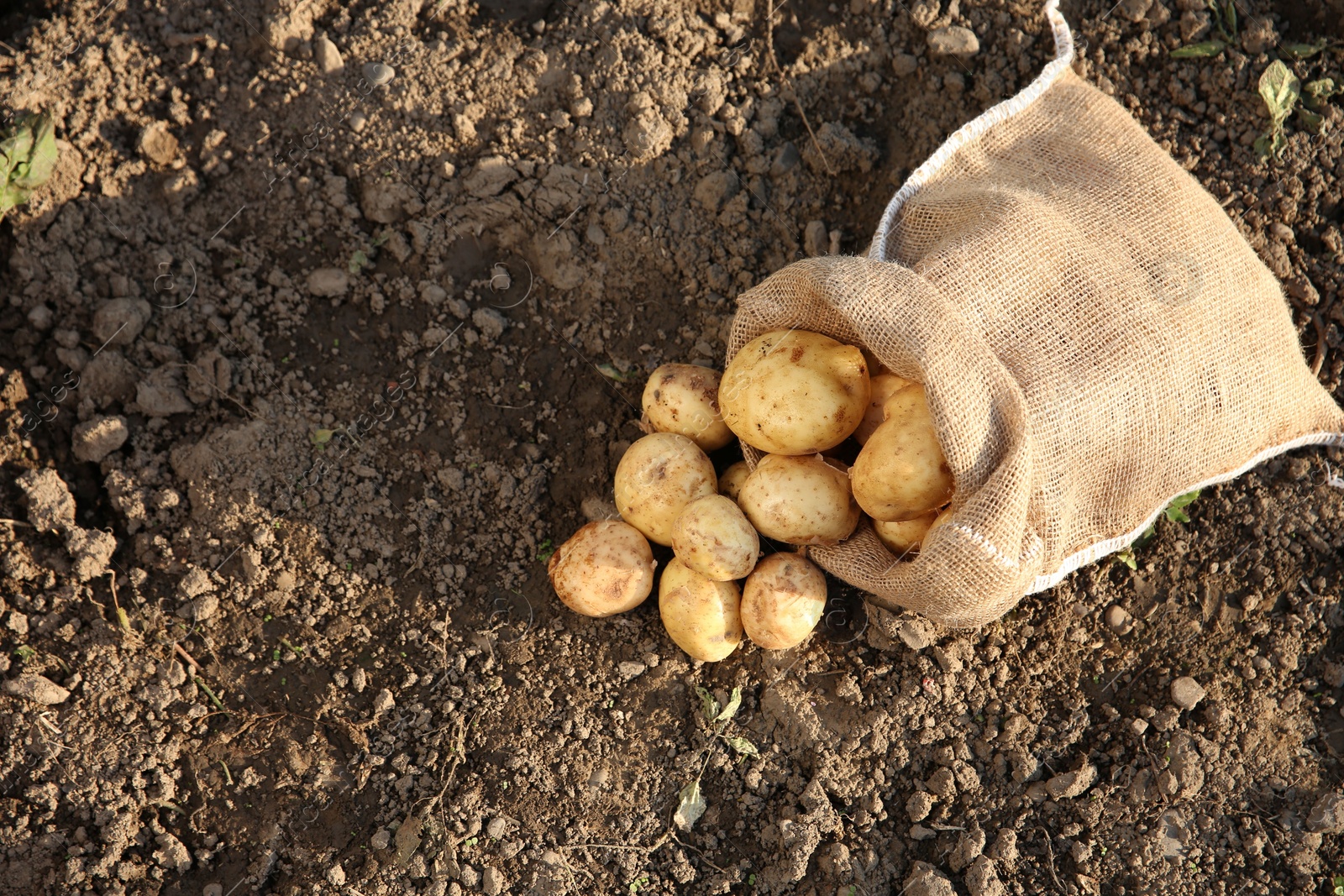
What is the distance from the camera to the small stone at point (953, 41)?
3.06 m

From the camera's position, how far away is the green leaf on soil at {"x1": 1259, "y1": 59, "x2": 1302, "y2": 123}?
3.03m

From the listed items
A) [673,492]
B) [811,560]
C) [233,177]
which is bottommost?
[811,560]

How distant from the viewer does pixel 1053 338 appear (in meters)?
2.44

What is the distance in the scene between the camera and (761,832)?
2730mm

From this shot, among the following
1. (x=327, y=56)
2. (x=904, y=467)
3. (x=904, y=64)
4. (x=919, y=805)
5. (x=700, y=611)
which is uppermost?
(x=327, y=56)

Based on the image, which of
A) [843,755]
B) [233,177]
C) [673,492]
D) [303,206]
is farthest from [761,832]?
[233,177]

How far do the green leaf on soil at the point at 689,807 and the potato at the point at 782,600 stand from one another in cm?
51

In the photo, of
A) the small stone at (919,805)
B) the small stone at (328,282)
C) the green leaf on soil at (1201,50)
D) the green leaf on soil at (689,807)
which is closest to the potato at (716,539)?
the green leaf on soil at (689,807)

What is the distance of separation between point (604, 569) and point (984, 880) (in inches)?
57.8

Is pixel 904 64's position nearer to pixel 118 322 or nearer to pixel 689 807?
pixel 689 807

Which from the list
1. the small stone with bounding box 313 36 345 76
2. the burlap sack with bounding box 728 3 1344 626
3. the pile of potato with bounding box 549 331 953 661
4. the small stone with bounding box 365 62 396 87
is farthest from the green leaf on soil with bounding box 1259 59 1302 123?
the small stone with bounding box 313 36 345 76

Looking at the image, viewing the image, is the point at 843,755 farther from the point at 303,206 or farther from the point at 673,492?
the point at 303,206

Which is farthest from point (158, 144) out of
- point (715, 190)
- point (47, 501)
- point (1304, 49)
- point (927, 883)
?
point (1304, 49)

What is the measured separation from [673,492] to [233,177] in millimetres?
1863
